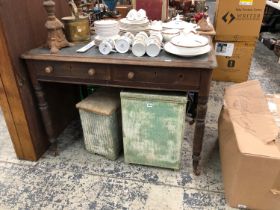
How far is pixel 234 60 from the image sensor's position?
2705mm

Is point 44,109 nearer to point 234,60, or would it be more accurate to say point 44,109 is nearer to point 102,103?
point 102,103

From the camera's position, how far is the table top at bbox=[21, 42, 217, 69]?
120 cm

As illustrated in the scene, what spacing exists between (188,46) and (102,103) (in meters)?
0.65

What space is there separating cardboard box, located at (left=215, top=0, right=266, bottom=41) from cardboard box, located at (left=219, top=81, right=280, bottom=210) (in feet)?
4.27

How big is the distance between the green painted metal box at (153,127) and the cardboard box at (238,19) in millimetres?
1592

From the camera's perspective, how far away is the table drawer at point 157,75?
1240 millimetres

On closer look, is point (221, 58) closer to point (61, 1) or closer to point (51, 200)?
point (61, 1)

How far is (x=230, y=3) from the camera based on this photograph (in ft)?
8.11

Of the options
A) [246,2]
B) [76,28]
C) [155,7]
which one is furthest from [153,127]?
[246,2]

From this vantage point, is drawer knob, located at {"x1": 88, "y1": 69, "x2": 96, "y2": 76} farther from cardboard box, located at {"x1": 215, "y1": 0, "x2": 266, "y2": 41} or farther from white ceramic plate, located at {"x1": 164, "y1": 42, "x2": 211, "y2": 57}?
cardboard box, located at {"x1": 215, "y1": 0, "x2": 266, "y2": 41}

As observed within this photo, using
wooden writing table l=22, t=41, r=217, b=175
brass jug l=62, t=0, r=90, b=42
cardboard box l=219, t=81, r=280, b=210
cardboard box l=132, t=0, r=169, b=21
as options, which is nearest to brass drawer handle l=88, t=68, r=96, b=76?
wooden writing table l=22, t=41, r=217, b=175

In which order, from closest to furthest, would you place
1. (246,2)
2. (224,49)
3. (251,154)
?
(251,154) → (246,2) → (224,49)

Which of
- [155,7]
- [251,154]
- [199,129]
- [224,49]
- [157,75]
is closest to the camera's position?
[251,154]

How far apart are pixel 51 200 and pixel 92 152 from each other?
43 centimetres
